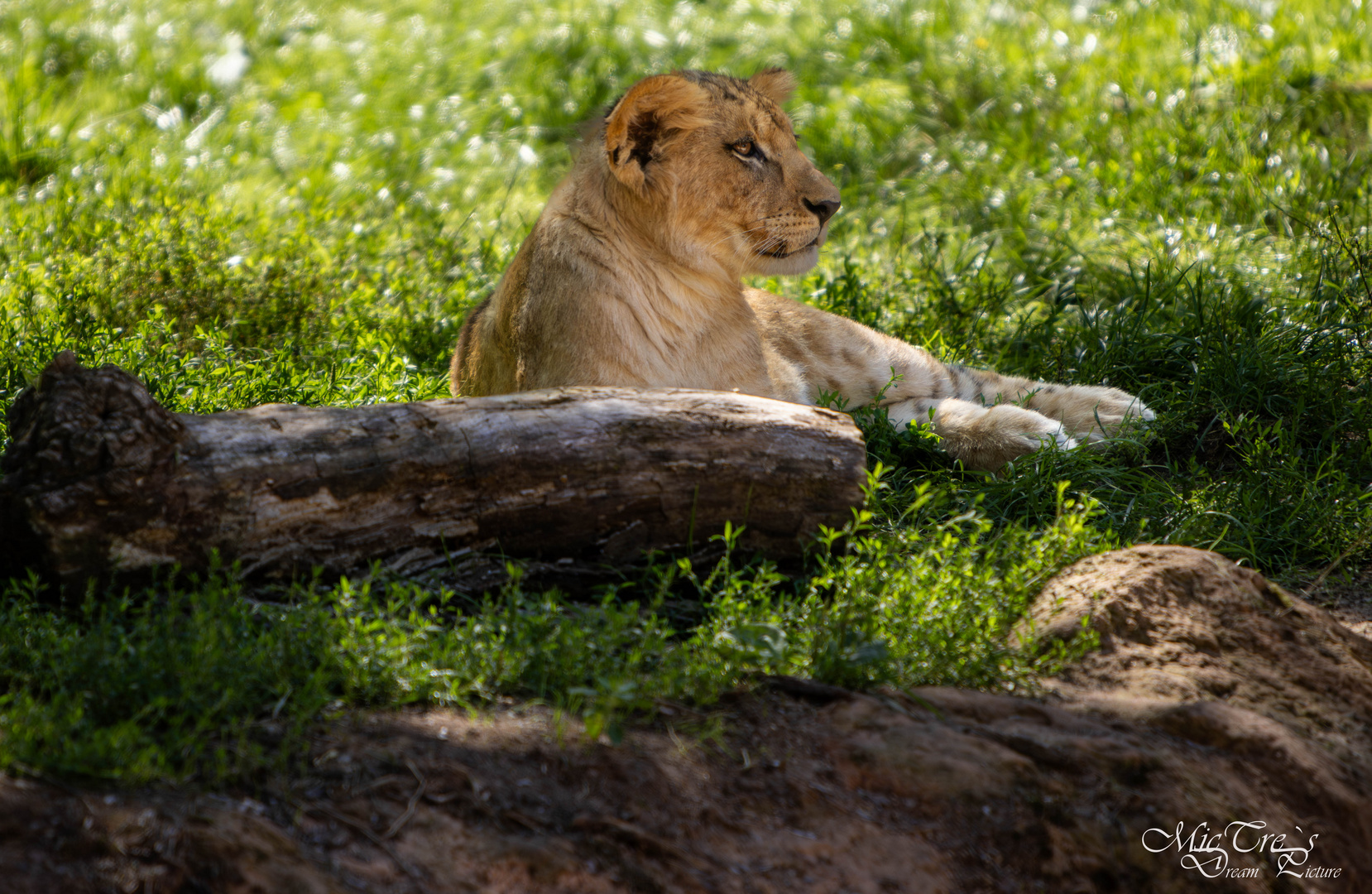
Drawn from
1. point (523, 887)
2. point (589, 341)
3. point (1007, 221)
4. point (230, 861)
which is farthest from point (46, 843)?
point (1007, 221)

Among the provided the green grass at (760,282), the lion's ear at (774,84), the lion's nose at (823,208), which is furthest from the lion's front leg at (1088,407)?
the lion's ear at (774,84)

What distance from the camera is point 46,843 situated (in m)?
1.93

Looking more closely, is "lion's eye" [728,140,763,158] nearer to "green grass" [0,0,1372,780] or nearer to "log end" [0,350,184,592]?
"green grass" [0,0,1372,780]

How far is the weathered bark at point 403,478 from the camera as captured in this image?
2.59 meters

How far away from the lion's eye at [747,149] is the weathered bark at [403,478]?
1105 millimetres

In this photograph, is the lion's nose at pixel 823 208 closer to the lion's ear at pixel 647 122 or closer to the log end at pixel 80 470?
the lion's ear at pixel 647 122

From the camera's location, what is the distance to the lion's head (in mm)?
3803

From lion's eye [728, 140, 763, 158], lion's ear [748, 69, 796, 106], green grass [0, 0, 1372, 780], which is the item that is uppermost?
lion's ear [748, 69, 796, 106]

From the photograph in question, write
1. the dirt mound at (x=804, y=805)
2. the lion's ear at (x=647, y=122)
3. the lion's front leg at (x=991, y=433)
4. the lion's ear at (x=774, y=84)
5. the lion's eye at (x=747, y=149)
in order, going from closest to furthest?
the dirt mound at (x=804, y=805), the lion's ear at (x=647, y=122), the lion's eye at (x=747, y=149), the lion's front leg at (x=991, y=433), the lion's ear at (x=774, y=84)

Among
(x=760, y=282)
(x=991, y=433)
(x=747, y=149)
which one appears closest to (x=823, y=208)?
(x=747, y=149)

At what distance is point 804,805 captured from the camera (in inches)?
88.6

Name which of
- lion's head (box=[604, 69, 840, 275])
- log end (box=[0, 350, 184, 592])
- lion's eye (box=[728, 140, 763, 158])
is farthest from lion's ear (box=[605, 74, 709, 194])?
log end (box=[0, 350, 184, 592])

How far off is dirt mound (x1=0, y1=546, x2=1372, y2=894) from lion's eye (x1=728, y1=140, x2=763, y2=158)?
2.06 metres

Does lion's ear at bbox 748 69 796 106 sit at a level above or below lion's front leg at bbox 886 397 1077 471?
above
